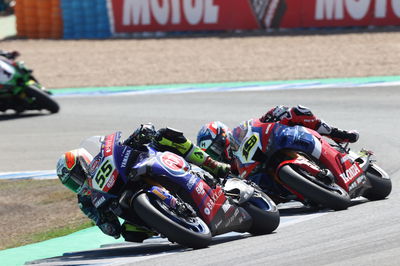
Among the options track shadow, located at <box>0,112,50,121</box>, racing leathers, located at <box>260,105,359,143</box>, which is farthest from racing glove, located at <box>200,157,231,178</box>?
track shadow, located at <box>0,112,50,121</box>

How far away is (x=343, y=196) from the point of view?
29.3ft

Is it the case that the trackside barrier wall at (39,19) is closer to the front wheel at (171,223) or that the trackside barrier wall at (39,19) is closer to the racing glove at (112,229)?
the racing glove at (112,229)

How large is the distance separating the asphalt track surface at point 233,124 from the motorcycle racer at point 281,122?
761mm

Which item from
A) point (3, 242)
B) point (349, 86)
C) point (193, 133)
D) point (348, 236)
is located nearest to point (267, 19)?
point (349, 86)

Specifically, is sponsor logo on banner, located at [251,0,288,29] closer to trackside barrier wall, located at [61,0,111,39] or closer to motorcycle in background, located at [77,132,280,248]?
trackside barrier wall, located at [61,0,111,39]

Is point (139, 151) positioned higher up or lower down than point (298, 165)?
higher up

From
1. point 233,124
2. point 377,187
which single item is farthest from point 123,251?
point 233,124

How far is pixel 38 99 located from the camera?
63.5 feet

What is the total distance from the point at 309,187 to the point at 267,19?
728 inches

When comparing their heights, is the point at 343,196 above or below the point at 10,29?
above

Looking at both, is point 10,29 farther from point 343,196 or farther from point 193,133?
point 343,196

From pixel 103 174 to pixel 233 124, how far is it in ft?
29.3

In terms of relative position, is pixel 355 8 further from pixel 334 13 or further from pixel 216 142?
pixel 216 142

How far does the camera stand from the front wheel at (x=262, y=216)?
8.29 meters
